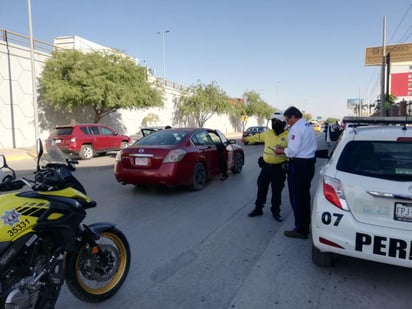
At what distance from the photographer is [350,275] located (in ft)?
11.6

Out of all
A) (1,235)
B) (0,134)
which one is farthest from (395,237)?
(0,134)

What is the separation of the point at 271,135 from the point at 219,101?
1453 inches

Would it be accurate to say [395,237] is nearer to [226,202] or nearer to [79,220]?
[79,220]

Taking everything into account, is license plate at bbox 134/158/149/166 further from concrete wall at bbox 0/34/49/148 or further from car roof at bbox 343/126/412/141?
concrete wall at bbox 0/34/49/148

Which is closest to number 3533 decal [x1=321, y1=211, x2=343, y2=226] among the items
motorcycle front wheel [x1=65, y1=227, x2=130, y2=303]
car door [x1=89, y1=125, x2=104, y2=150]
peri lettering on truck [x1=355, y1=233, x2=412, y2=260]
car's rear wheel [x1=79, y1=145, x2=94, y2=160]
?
peri lettering on truck [x1=355, y1=233, x2=412, y2=260]

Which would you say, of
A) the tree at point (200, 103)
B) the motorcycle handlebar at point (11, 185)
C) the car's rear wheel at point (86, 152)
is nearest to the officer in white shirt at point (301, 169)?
the motorcycle handlebar at point (11, 185)

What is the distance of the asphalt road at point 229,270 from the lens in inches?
120

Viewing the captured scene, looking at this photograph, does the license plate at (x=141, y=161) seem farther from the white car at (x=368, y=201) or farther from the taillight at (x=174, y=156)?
the white car at (x=368, y=201)

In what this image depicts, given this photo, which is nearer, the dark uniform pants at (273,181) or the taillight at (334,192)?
the taillight at (334,192)

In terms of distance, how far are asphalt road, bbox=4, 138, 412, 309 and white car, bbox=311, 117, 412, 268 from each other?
35cm

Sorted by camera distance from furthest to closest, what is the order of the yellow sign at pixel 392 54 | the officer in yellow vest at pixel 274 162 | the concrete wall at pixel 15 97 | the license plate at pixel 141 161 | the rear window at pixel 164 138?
1. the yellow sign at pixel 392 54
2. the concrete wall at pixel 15 97
3. the rear window at pixel 164 138
4. the license plate at pixel 141 161
5. the officer in yellow vest at pixel 274 162

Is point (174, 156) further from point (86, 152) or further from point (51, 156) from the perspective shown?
point (86, 152)

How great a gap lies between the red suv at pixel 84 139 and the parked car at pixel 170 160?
7884 millimetres

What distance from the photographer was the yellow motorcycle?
2324 millimetres
